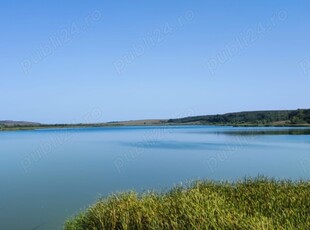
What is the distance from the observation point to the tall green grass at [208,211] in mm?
8625

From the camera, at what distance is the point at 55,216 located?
626 inches

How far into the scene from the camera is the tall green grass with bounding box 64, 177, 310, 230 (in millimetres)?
8625

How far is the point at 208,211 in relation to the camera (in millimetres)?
9062

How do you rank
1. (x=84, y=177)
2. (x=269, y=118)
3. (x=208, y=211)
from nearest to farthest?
1. (x=208, y=211)
2. (x=84, y=177)
3. (x=269, y=118)

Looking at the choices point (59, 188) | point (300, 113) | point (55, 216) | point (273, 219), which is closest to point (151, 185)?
point (59, 188)

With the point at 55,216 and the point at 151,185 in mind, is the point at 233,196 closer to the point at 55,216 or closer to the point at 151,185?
the point at 55,216

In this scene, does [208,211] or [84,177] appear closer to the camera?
[208,211]

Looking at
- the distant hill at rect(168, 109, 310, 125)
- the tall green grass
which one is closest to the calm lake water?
the tall green grass

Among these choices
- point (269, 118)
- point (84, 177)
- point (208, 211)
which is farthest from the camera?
point (269, 118)

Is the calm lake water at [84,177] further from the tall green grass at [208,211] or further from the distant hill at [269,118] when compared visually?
the distant hill at [269,118]

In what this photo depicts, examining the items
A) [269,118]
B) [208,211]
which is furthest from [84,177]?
[269,118]

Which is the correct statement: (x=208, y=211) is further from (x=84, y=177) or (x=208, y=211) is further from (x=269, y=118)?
(x=269, y=118)

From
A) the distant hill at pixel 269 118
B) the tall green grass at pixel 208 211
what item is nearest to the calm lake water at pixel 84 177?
the tall green grass at pixel 208 211

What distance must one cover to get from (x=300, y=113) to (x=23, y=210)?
13299cm
